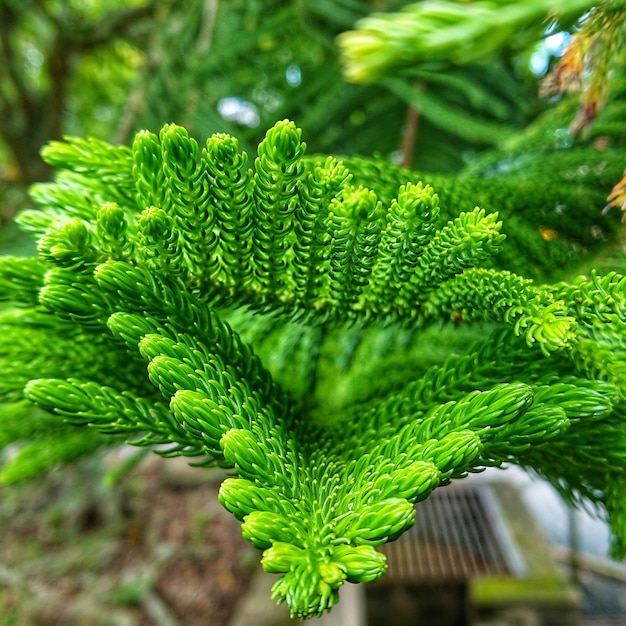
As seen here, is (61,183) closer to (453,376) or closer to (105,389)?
(105,389)

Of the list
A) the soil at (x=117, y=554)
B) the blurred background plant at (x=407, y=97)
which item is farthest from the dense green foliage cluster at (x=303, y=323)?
the soil at (x=117, y=554)

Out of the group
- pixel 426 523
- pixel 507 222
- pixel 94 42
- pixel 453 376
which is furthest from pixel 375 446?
pixel 426 523

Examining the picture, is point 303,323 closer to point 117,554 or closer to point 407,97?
point 407,97

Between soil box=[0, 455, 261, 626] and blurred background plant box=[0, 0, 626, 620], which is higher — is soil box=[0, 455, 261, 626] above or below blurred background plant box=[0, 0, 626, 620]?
below

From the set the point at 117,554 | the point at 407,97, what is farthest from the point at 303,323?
the point at 117,554

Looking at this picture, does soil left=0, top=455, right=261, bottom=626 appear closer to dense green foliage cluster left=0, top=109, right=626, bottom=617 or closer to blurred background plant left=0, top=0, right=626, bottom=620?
blurred background plant left=0, top=0, right=626, bottom=620

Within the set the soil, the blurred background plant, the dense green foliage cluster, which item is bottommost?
the soil

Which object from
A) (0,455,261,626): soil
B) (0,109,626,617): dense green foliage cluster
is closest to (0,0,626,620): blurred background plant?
(0,109,626,617): dense green foliage cluster
